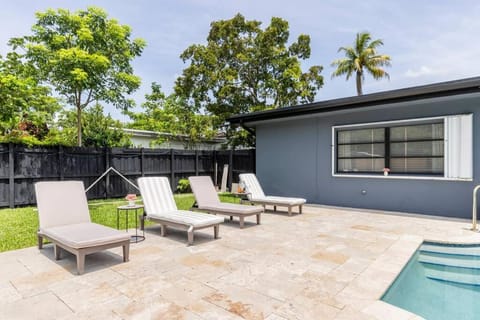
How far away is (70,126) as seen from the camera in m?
15.7

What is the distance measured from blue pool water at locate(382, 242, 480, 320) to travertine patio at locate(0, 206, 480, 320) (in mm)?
197

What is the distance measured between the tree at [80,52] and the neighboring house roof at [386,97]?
6193mm

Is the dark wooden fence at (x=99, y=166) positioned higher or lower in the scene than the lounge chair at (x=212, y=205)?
higher

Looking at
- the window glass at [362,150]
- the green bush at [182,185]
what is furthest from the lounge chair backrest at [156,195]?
the green bush at [182,185]

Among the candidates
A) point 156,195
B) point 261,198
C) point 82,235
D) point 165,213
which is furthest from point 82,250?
point 261,198

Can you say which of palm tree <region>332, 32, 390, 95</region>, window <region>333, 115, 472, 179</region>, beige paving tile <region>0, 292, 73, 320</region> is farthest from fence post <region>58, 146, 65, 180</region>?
palm tree <region>332, 32, 390, 95</region>

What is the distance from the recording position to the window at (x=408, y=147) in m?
7.00

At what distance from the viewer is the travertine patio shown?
279 centimetres

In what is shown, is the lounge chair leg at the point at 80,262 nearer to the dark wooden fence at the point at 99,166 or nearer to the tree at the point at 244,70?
the dark wooden fence at the point at 99,166

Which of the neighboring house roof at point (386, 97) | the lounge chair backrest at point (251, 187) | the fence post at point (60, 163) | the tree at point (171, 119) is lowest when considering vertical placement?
the lounge chair backrest at point (251, 187)

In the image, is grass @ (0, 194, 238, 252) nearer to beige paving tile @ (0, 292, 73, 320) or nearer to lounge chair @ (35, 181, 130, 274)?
lounge chair @ (35, 181, 130, 274)

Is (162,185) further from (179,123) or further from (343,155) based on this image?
(179,123)

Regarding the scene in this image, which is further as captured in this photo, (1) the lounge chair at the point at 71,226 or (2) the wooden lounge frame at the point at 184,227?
(2) the wooden lounge frame at the point at 184,227

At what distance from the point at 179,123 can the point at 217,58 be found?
168 inches
